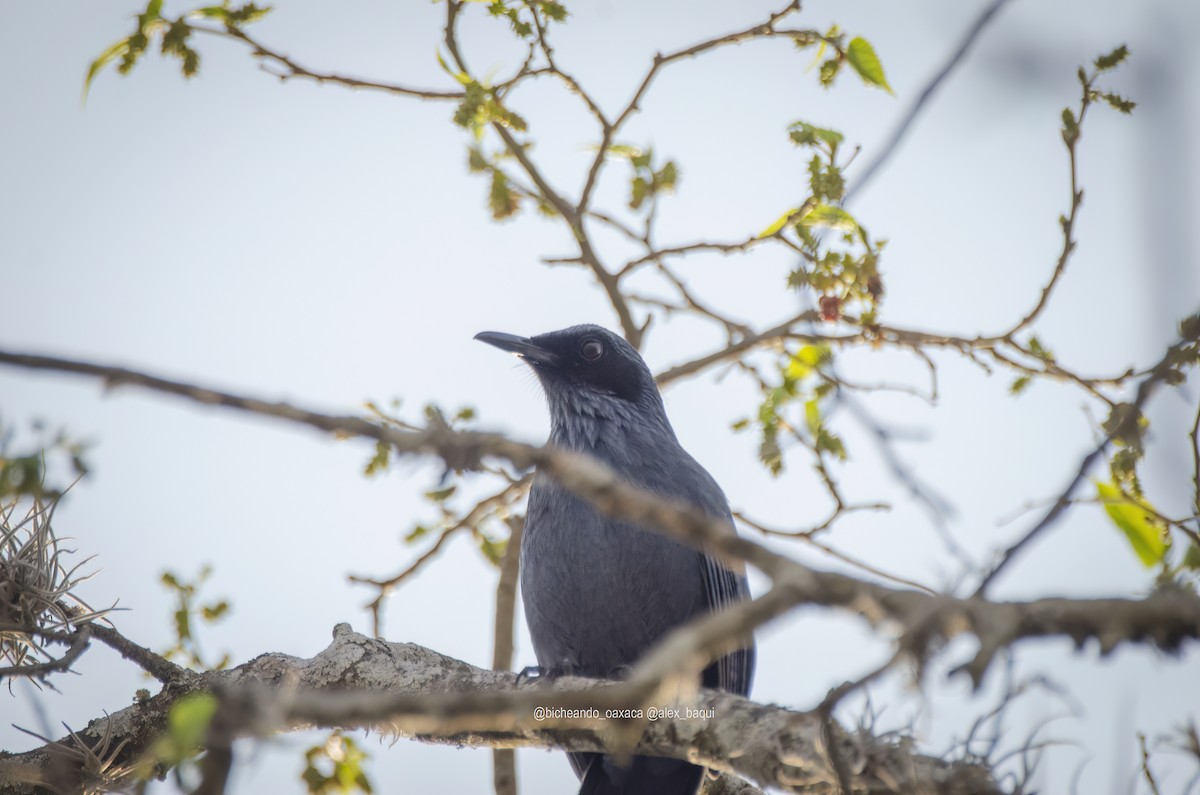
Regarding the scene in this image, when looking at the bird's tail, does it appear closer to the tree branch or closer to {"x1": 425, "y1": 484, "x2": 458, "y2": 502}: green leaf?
the tree branch

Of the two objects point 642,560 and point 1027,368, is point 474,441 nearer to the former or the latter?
point 642,560

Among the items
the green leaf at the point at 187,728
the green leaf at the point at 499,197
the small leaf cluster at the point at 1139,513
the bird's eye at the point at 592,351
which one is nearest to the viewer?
the green leaf at the point at 187,728

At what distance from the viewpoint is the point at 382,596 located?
554cm

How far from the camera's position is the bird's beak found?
608cm

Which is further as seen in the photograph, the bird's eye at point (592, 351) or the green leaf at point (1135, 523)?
the bird's eye at point (592, 351)

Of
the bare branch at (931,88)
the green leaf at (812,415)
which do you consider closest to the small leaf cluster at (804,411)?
the green leaf at (812,415)

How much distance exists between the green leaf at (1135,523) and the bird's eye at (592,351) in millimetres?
3046

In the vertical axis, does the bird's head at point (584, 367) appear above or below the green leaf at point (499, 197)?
below

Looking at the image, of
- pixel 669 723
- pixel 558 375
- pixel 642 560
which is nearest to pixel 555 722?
pixel 669 723

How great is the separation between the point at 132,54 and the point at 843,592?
3831mm

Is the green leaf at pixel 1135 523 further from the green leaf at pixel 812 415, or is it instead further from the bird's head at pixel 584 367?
the bird's head at pixel 584 367

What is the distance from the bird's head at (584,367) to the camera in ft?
19.4

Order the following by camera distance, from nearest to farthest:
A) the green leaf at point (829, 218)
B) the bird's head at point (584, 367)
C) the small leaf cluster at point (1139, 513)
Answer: the small leaf cluster at point (1139, 513) → the green leaf at point (829, 218) → the bird's head at point (584, 367)

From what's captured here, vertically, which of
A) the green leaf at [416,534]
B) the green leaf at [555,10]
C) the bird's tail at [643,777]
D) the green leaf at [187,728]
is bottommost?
the green leaf at [187,728]
